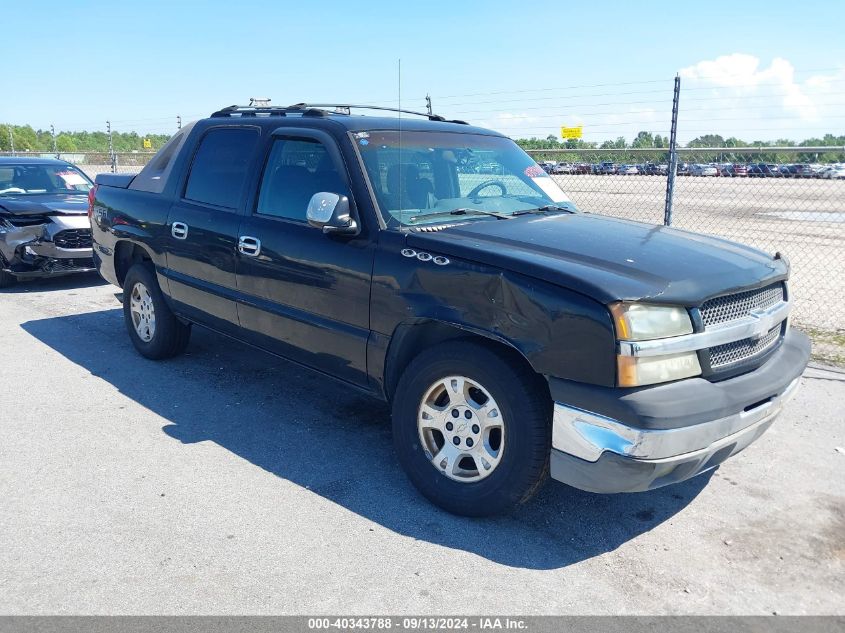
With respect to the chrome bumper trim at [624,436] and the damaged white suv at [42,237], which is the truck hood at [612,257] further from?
the damaged white suv at [42,237]

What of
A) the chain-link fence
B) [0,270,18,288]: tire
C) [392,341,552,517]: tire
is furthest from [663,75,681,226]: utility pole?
[0,270,18,288]: tire

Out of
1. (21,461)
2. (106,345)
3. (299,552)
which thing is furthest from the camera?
(106,345)

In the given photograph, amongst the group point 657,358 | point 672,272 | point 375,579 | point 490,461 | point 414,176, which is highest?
point 414,176

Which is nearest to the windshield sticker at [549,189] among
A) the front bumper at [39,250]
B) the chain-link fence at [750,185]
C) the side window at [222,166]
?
the chain-link fence at [750,185]

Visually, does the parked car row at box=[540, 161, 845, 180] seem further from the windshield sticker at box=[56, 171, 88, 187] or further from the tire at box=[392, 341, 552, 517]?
the windshield sticker at box=[56, 171, 88, 187]

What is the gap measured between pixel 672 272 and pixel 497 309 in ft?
2.65

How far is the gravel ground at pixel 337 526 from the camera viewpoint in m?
2.95

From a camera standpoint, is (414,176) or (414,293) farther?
(414,176)

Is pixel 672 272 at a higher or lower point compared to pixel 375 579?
higher

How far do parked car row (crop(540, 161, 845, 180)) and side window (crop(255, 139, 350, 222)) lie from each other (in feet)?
14.0

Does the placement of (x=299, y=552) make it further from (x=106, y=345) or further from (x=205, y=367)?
(x=106, y=345)

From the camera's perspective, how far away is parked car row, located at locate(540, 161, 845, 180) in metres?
7.56

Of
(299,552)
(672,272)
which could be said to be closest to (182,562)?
(299,552)

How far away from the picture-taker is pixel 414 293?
362 centimetres
